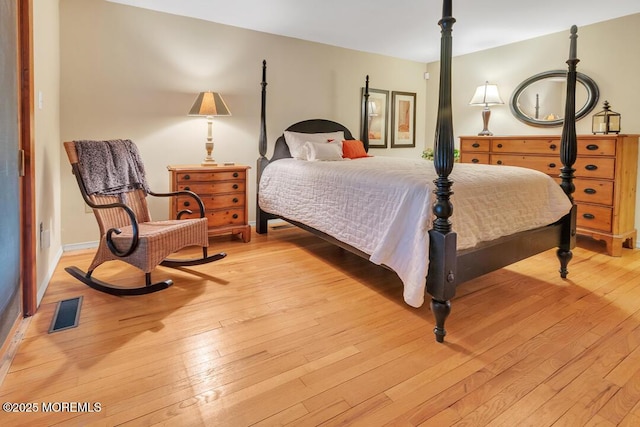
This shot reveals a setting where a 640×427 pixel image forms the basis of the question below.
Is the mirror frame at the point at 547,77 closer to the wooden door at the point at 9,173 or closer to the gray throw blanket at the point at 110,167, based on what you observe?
the gray throw blanket at the point at 110,167

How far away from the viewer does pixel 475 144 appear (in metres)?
4.48

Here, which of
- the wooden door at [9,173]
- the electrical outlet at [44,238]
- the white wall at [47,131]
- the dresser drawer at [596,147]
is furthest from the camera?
the dresser drawer at [596,147]

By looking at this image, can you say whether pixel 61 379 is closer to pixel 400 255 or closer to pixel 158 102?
pixel 400 255

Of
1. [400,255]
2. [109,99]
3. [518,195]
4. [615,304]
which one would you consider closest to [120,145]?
[109,99]

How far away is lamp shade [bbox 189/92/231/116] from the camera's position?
11.9ft

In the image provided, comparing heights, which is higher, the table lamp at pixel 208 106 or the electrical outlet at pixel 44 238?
the table lamp at pixel 208 106

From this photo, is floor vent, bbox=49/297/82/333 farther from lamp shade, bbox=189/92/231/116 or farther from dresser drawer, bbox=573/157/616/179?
dresser drawer, bbox=573/157/616/179

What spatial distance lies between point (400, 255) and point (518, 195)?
95 centimetres

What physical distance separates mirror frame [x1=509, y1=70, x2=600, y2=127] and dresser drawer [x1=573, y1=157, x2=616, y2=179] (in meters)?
0.79

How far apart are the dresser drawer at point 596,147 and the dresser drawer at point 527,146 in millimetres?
240

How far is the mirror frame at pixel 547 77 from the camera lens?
3850mm

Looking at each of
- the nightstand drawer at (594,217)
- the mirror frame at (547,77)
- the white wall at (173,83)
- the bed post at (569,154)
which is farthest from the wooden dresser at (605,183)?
the white wall at (173,83)

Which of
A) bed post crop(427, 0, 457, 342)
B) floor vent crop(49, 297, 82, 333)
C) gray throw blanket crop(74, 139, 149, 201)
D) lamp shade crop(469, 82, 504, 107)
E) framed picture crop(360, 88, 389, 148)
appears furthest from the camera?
framed picture crop(360, 88, 389, 148)

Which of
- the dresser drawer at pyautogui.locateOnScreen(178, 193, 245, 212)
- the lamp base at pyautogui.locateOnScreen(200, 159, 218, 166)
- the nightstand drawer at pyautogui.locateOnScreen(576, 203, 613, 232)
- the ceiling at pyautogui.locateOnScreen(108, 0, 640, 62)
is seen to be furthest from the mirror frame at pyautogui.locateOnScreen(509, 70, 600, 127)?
the lamp base at pyautogui.locateOnScreen(200, 159, 218, 166)
